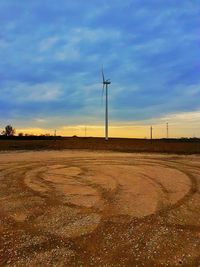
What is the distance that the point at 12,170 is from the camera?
87.0 ft

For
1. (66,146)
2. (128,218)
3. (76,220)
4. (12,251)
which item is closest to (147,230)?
(128,218)

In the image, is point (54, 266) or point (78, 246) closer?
point (54, 266)

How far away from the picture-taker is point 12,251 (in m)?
13.0

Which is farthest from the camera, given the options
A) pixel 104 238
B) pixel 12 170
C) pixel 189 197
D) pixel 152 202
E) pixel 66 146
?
pixel 66 146

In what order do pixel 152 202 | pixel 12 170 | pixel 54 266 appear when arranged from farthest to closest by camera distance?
pixel 12 170 → pixel 152 202 → pixel 54 266

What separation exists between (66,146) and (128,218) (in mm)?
35683

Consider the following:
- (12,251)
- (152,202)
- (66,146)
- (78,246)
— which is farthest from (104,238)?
(66,146)

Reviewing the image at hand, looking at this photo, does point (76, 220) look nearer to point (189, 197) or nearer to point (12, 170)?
point (189, 197)

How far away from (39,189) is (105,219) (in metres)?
6.11

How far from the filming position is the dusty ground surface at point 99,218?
1280 centimetres

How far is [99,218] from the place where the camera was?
15945mm

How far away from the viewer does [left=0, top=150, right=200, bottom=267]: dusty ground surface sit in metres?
12.8

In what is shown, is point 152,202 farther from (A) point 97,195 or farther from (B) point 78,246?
(B) point 78,246

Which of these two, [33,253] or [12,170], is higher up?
[12,170]
